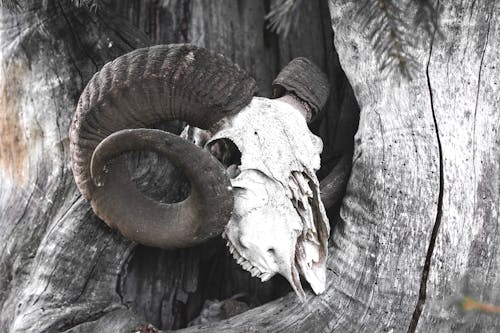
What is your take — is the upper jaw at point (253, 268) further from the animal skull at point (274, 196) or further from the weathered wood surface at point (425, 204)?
the weathered wood surface at point (425, 204)

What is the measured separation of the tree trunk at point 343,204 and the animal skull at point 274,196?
191 mm

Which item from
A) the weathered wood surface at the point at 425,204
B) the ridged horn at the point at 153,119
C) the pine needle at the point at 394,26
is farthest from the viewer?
the weathered wood surface at the point at 425,204

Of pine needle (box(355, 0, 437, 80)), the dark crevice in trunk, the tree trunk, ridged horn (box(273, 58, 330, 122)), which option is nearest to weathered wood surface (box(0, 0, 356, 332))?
the tree trunk

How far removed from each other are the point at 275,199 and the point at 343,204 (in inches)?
17.3

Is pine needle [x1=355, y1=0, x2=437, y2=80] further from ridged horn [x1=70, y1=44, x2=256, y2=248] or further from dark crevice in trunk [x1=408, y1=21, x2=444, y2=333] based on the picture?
ridged horn [x1=70, y1=44, x2=256, y2=248]

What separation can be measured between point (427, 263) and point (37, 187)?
1.76 m

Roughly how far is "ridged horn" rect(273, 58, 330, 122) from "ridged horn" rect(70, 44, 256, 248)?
0.29 m

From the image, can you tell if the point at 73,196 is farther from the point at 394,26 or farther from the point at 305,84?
the point at 394,26

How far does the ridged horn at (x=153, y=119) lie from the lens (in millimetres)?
2363

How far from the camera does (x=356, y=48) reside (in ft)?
9.08

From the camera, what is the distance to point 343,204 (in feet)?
9.10

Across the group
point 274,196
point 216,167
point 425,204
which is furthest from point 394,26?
point 425,204

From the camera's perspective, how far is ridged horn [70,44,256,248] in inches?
93.0

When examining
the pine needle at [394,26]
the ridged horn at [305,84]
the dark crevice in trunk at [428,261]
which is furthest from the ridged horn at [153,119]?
the dark crevice in trunk at [428,261]
